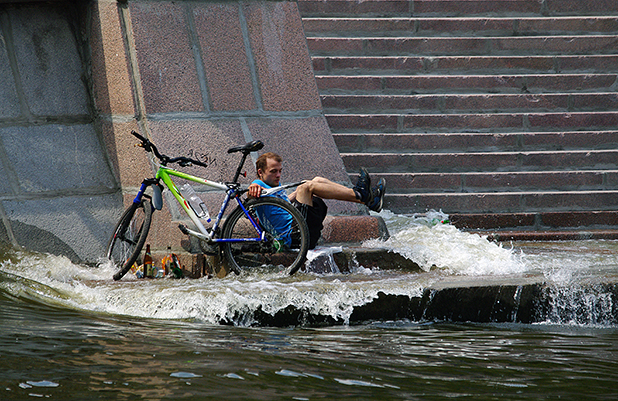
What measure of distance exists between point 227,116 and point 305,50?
1.16 m

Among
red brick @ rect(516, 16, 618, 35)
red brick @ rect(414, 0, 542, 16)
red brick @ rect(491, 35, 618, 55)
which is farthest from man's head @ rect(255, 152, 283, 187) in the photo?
red brick @ rect(516, 16, 618, 35)

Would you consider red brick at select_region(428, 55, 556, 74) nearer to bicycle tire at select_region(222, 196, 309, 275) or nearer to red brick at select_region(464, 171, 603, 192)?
red brick at select_region(464, 171, 603, 192)

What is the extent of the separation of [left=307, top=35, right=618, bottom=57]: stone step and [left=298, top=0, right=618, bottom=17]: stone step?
0.74m

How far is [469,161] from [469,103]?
3.20ft

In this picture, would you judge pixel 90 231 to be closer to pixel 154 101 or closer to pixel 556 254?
pixel 154 101

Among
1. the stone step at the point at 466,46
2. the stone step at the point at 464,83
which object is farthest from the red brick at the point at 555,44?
the stone step at the point at 464,83

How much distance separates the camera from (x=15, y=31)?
7453 mm

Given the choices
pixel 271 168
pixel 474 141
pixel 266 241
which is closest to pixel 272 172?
pixel 271 168

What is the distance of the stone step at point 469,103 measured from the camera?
971 cm

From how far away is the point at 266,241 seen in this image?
620 cm

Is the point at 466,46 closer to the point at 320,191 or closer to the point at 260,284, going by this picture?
the point at 320,191

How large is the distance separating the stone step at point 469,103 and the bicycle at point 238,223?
3.57 meters

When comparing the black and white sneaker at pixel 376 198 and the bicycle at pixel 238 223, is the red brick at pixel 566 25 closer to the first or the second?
the black and white sneaker at pixel 376 198

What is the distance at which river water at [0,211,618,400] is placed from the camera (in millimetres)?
3555
